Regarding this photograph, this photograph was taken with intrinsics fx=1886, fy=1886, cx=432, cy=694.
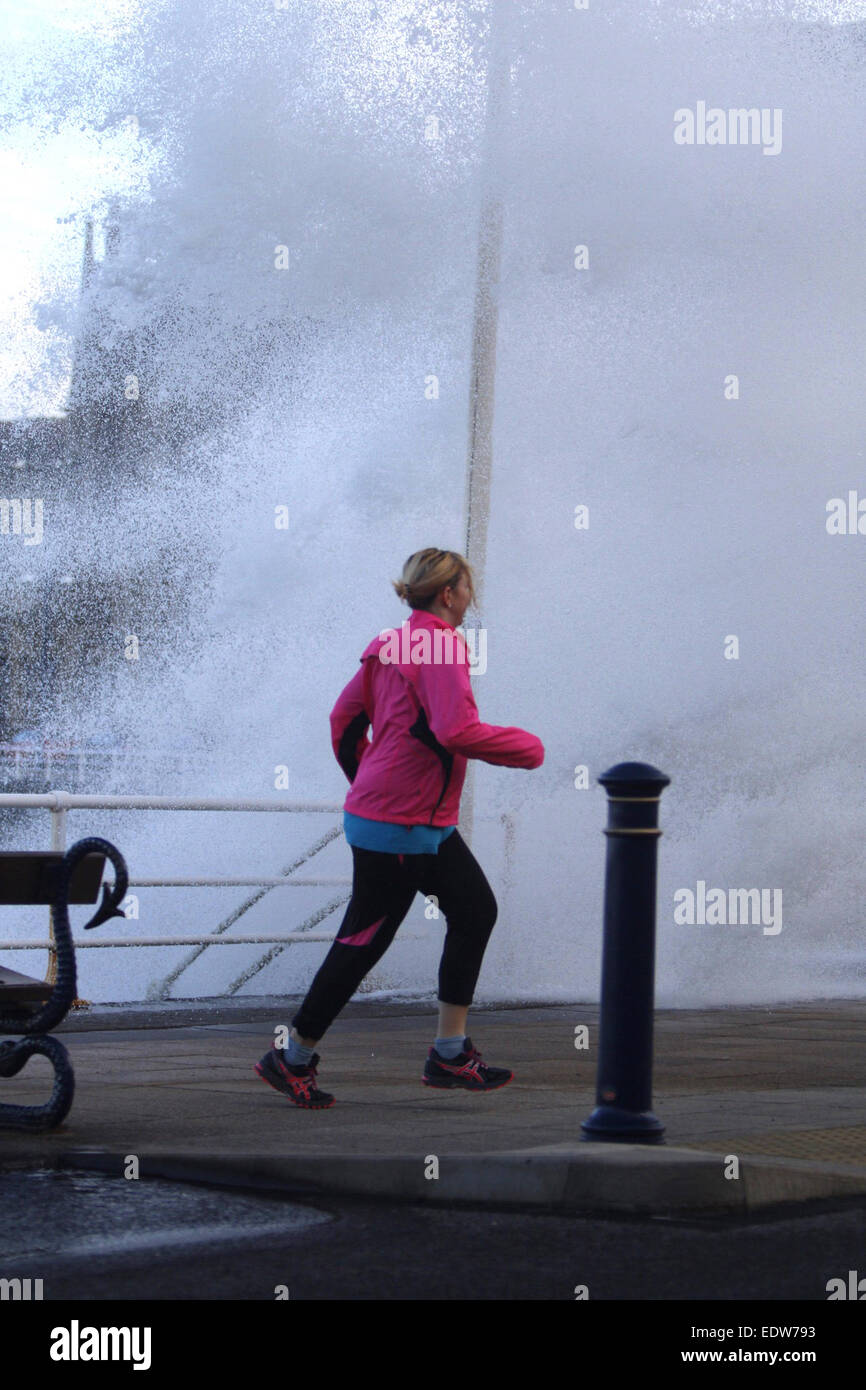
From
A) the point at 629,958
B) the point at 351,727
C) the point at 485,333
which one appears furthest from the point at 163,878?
the point at 485,333

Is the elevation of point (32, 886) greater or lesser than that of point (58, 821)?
lesser

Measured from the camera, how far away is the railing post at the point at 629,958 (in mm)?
4332

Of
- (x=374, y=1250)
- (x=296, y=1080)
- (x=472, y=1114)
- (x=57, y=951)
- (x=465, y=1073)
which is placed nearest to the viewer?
(x=374, y=1250)

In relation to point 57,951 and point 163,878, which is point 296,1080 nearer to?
point 57,951

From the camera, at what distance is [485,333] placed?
36.1 feet

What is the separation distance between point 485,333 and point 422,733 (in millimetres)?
6168

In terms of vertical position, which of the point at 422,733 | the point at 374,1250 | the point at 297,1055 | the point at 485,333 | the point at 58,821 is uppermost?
the point at 485,333

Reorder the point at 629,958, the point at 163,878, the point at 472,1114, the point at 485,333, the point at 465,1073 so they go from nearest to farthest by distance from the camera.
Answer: the point at 629,958 < the point at 472,1114 < the point at 465,1073 < the point at 163,878 < the point at 485,333

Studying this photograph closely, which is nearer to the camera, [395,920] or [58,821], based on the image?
[395,920]

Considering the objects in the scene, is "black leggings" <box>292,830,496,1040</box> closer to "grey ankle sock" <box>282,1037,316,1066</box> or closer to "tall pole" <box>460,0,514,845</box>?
"grey ankle sock" <box>282,1037,316,1066</box>

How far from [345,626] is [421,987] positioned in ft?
15.8

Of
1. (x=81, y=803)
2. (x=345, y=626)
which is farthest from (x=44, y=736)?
(x=81, y=803)

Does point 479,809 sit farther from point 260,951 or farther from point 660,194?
point 660,194

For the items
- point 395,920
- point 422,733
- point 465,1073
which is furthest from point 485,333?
point 465,1073
